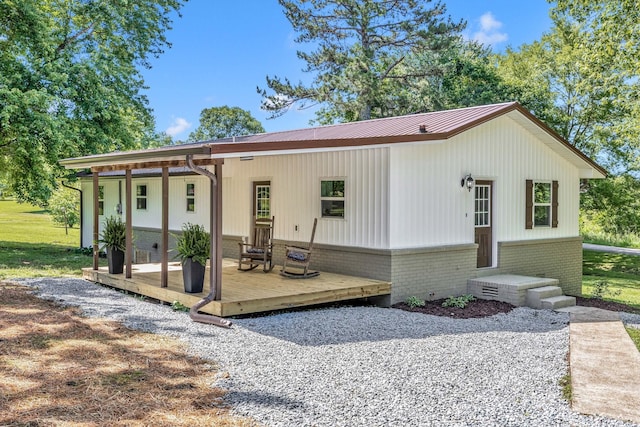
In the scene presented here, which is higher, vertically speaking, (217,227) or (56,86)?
(56,86)

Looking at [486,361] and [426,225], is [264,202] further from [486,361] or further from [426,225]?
[486,361]

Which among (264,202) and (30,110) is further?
(30,110)

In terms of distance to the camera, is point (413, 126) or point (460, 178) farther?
point (413, 126)

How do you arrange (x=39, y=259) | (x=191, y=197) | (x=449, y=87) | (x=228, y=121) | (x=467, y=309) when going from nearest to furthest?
(x=467, y=309) → (x=191, y=197) → (x=39, y=259) → (x=449, y=87) → (x=228, y=121)

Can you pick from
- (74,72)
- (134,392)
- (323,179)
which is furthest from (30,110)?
(134,392)

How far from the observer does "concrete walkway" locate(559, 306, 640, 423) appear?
413 centimetres

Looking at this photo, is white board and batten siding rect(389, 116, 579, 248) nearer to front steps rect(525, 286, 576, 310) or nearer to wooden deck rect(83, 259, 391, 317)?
wooden deck rect(83, 259, 391, 317)

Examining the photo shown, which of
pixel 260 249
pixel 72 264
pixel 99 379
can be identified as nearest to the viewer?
pixel 99 379

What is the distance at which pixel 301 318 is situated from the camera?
23.1ft

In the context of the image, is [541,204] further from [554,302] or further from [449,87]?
[449,87]

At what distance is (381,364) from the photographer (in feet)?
16.5

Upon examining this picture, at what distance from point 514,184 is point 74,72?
11428mm

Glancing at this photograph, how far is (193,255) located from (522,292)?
5389 millimetres

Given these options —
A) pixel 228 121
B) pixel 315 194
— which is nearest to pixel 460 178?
pixel 315 194
